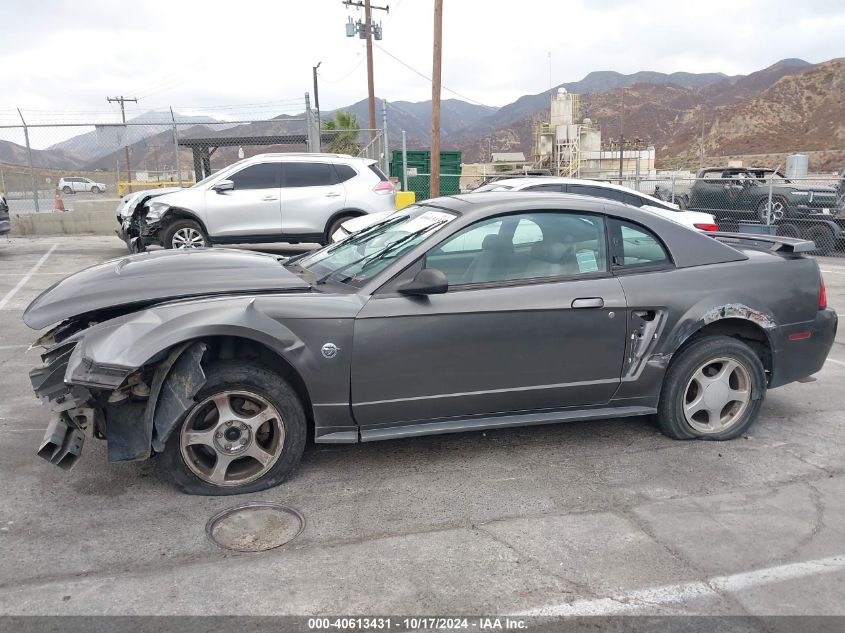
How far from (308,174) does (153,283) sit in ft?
26.4

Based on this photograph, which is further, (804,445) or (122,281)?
(804,445)

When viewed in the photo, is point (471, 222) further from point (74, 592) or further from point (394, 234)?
point (74, 592)

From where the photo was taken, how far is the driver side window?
4.03 metres

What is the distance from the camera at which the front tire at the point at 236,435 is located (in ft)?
11.7

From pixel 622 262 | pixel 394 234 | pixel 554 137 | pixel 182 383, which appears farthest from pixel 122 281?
pixel 554 137

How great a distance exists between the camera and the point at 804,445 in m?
4.55

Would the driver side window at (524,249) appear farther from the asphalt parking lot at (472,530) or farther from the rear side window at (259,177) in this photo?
the rear side window at (259,177)

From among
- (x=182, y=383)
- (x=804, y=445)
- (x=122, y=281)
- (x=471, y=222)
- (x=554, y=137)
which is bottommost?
(x=804, y=445)

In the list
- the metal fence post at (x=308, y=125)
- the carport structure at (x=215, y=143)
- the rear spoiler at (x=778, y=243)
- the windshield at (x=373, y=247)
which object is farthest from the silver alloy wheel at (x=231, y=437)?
the carport structure at (x=215, y=143)

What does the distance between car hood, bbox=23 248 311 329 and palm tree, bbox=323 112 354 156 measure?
84.7 ft

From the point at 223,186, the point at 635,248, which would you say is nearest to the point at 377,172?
the point at 223,186

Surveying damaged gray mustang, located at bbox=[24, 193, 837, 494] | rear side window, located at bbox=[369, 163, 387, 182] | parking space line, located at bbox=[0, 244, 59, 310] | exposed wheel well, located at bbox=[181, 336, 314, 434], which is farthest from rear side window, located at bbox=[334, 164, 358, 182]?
exposed wheel well, located at bbox=[181, 336, 314, 434]

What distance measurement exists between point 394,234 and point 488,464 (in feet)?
5.07

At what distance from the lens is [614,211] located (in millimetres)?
4379
